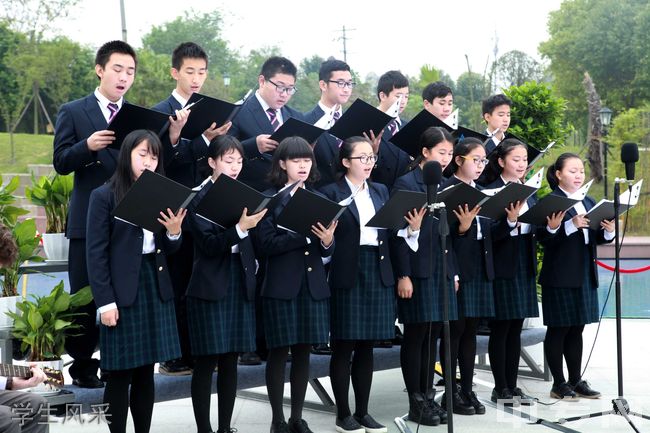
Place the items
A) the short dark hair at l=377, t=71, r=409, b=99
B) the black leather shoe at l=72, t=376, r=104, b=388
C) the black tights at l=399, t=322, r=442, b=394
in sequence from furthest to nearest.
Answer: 1. the short dark hair at l=377, t=71, r=409, b=99
2. the black tights at l=399, t=322, r=442, b=394
3. the black leather shoe at l=72, t=376, r=104, b=388

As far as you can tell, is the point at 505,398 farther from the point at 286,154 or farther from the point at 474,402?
the point at 286,154

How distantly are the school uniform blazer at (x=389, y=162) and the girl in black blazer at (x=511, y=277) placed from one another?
51 centimetres

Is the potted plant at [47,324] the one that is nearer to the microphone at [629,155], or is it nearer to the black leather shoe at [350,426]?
the black leather shoe at [350,426]

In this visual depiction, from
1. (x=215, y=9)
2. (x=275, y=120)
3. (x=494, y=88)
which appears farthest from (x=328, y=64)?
(x=215, y=9)

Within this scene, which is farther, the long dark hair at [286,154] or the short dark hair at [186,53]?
the short dark hair at [186,53]

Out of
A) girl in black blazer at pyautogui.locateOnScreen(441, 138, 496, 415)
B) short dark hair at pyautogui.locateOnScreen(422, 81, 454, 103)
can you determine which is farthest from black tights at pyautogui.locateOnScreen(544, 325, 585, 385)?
short dark hair at pyautogui.locateOnScreen(422, 81, 454, 103)

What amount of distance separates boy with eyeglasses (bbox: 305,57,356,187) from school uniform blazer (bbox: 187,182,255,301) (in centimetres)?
108

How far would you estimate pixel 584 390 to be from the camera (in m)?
5.18

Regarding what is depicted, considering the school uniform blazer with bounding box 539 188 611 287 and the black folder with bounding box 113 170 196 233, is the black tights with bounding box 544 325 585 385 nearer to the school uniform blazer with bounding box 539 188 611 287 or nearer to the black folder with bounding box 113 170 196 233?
the school uniform blazer with bounding box 539 188 611 287

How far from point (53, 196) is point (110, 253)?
1.18 meters

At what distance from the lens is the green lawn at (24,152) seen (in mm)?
24016

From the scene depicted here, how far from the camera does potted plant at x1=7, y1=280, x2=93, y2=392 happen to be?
376cm

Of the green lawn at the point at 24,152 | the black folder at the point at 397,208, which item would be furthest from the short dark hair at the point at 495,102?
the green lawn at the point at 24,152

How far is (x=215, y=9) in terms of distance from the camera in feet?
139
